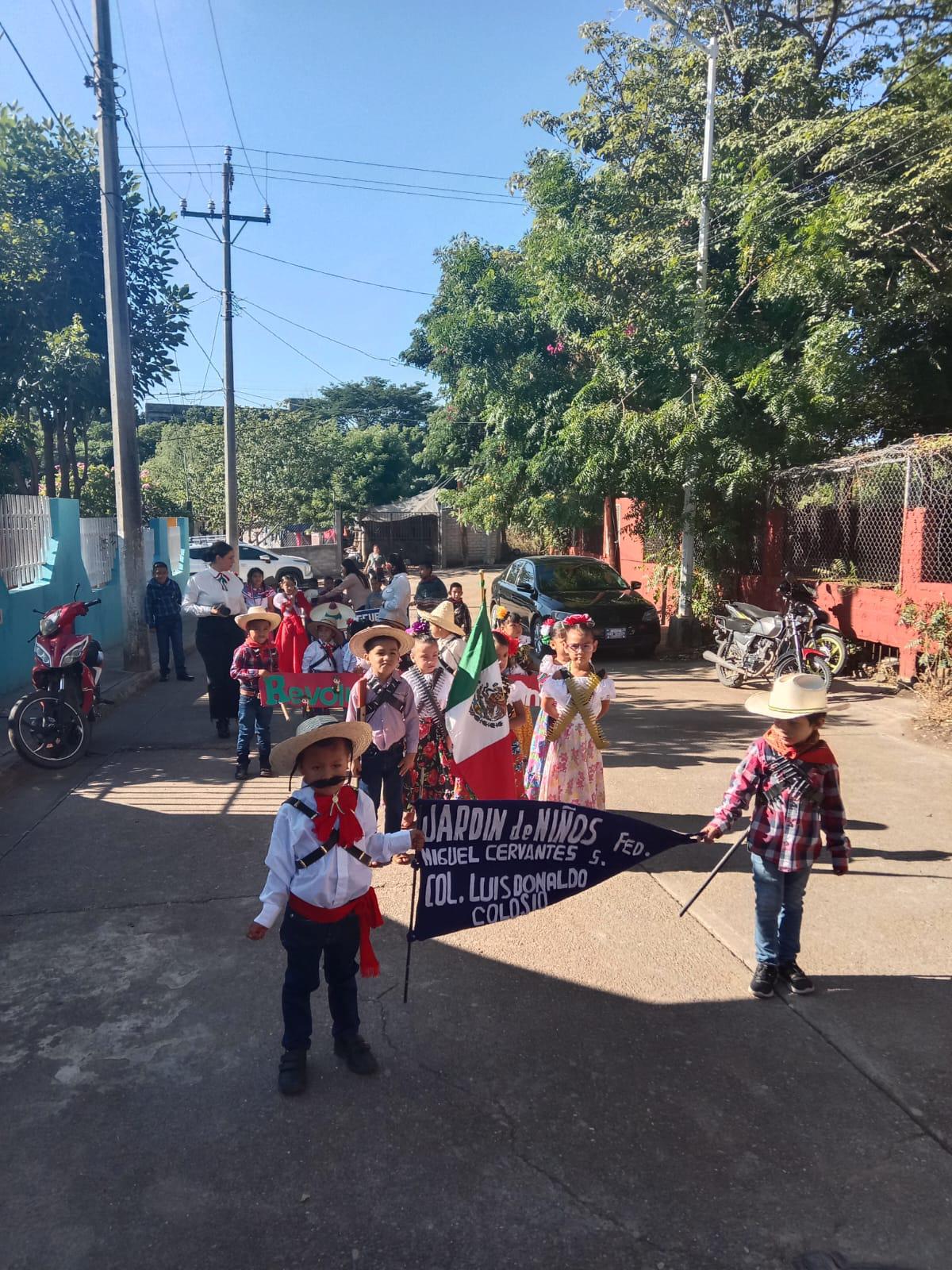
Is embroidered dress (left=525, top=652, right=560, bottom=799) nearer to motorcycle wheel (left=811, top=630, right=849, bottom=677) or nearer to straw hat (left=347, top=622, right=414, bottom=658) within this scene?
straw hat (left=347, top=622, right=414, bottom=658)

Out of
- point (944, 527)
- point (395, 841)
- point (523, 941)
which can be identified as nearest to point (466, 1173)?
point (395, 841)

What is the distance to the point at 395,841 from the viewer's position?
362 centimetres

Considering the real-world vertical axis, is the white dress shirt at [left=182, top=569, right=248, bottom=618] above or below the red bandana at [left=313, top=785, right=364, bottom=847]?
above

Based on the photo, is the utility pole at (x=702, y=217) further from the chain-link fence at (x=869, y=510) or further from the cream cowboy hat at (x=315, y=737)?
the cream cowboy hat at (x=315, y=737)

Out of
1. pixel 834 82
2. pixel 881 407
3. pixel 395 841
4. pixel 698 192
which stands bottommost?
pixel 395 841

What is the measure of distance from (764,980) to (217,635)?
21.7ft

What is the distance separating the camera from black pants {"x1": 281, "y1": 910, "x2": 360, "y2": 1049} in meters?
3.46

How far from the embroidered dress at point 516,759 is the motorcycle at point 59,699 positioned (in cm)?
420

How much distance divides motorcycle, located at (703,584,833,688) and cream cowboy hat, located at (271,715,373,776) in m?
8.23

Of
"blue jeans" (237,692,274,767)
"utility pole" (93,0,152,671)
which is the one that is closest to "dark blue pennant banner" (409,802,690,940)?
"blue jeans" (237,692,274,767)

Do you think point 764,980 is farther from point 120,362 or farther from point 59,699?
point 120,362

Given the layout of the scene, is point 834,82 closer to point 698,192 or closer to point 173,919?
point 698,192

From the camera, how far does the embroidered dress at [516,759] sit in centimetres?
573

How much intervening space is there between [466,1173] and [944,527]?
10.1m
